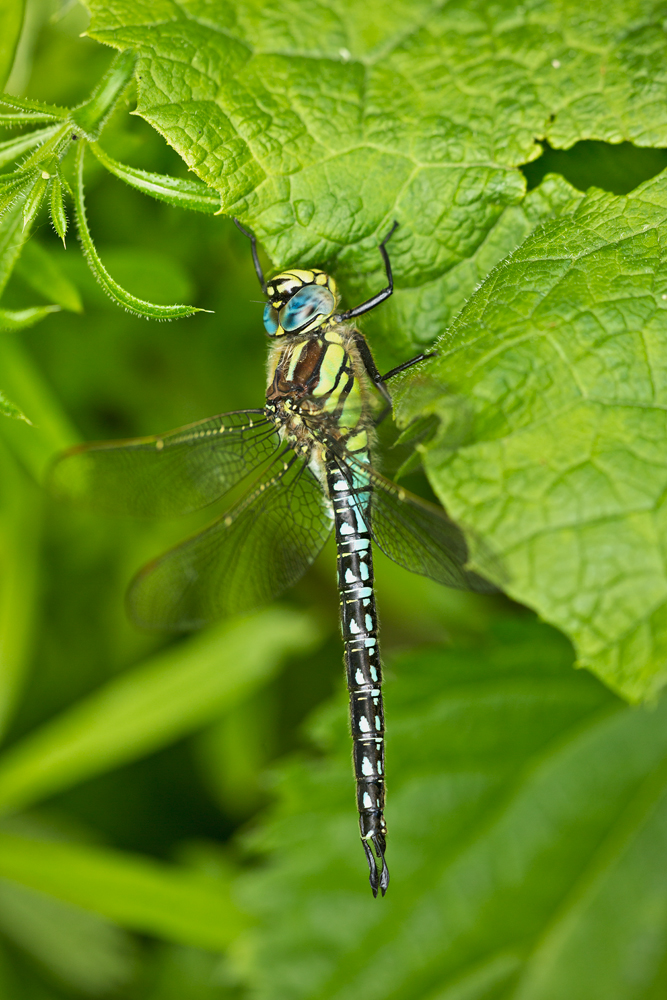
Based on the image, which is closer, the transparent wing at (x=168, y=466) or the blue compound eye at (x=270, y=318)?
the blue compound eye at (x=270, y=318)

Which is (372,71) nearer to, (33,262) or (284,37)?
(284,37)

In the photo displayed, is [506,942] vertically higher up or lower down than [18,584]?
lower down

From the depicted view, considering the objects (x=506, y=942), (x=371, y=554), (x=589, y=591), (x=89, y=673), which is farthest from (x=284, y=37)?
(x=506, y=942)

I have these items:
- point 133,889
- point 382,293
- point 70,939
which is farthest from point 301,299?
point 70,939

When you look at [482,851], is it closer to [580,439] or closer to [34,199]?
[580,439]

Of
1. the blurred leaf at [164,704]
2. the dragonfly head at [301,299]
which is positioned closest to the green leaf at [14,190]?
the dragonfly head at [301,299]

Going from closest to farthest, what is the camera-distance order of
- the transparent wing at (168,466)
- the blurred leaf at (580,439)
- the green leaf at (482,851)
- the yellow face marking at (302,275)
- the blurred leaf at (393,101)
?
the blurred leaf at (580,439), the blurred leaf at (393,101), the yellow face marking at (302,275), the transparent wing at (168,466), the green leaf at (482,851)

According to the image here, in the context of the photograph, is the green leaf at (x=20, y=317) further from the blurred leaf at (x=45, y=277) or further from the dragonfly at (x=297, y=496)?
the dragonfly at (x=297, y=496)
